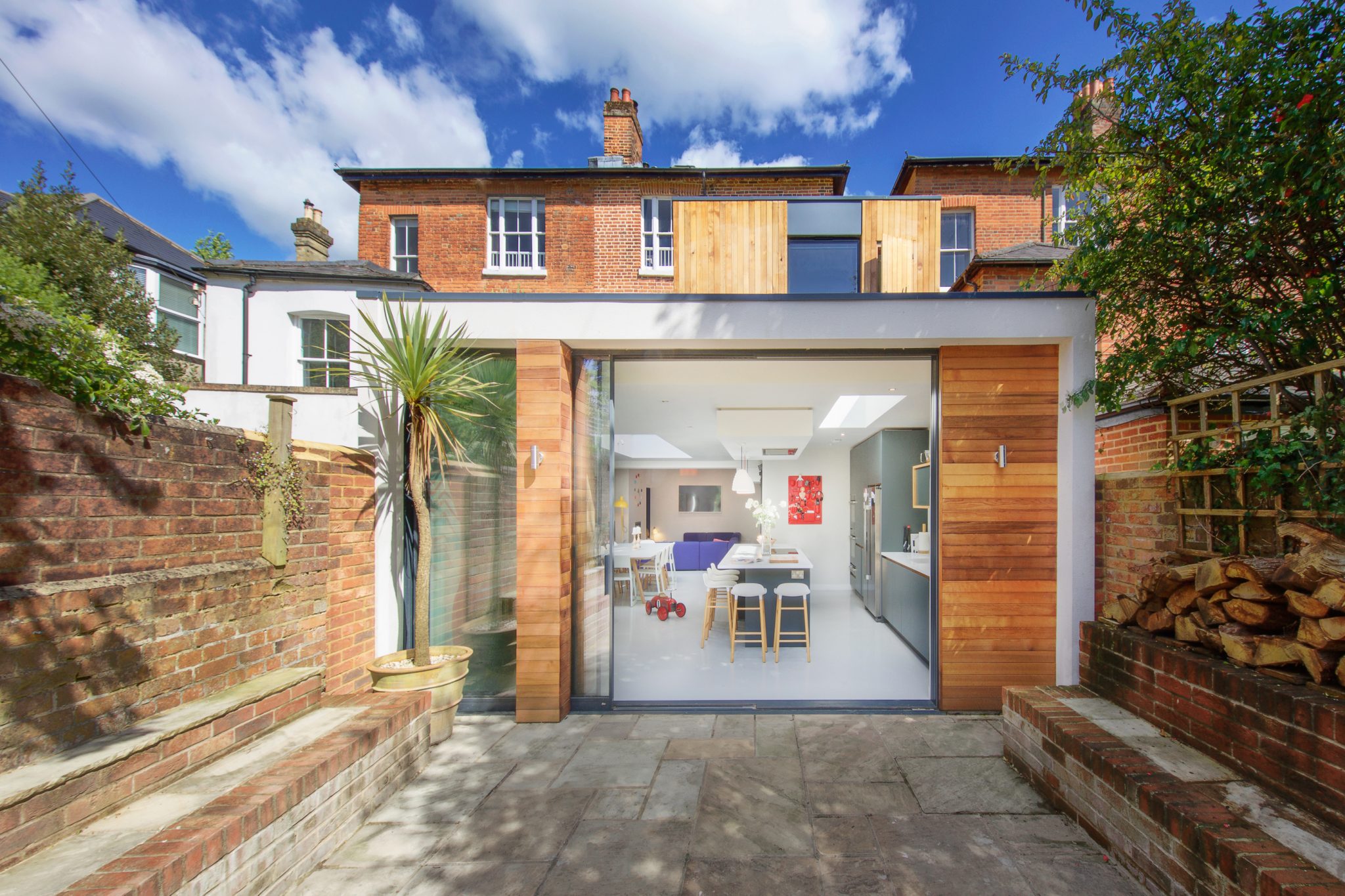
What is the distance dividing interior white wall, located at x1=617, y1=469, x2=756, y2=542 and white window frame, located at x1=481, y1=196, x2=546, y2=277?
5747 mm

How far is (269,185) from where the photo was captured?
2183 centimetres

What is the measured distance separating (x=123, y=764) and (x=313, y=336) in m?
7.20

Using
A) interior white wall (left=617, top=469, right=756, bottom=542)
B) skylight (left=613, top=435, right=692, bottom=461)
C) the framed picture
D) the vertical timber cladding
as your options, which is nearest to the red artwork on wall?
skylight (left=613, top=435, right=692, bottom=461)

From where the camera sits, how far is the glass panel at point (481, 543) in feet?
13.3

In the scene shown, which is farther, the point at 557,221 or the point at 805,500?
the point at 805,500

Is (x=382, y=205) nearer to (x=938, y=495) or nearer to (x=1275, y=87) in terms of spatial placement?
(x=938, y=495)

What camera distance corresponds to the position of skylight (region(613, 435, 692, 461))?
11945mm

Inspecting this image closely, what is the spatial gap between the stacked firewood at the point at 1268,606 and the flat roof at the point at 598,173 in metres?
9.76

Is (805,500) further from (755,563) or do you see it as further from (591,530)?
(591,530)

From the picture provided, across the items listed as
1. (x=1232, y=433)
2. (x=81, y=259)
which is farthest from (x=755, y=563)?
(x=81, y=259)

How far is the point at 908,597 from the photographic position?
616 cm

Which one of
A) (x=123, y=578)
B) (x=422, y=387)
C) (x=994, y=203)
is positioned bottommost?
(x=123, y=578)

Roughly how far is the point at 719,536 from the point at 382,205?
10.3 m

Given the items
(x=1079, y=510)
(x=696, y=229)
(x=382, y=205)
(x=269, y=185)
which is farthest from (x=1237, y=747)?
(x=269, y=185)
